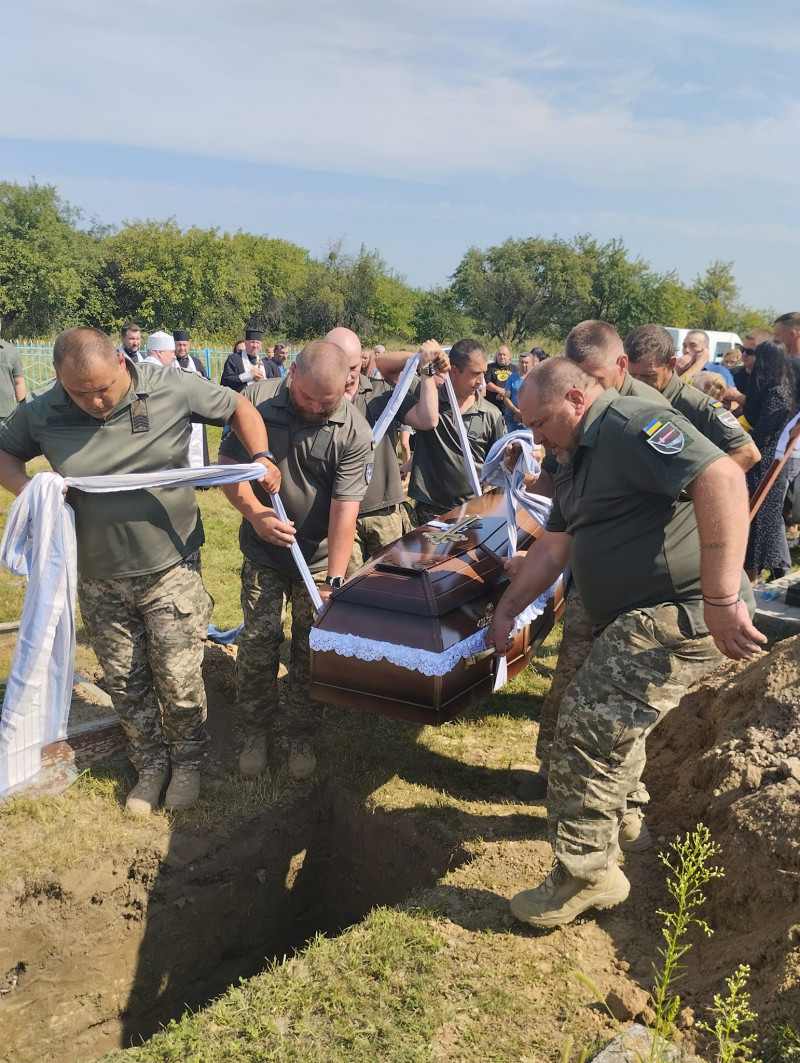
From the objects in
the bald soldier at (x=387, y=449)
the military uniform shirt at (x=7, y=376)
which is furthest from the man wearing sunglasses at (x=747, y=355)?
the military uniform shirt at (x=7, y=376)

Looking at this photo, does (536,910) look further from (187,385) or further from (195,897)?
(187,385)

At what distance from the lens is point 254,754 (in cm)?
363

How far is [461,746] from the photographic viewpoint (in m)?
3.96

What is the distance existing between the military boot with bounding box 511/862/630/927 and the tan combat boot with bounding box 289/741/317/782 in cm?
136

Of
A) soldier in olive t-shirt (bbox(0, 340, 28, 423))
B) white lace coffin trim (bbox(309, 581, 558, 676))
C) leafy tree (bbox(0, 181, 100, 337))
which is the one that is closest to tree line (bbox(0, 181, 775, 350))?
leafy tree (bbox(0, 181, 100, 337))

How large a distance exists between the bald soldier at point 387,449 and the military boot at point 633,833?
1884 millimetres

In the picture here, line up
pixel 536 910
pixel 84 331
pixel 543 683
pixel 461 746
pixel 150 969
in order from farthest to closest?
pixel 543 683 → pixel 461 746 → pixel 150 969 → pixel 84 331 → pixel 536 910

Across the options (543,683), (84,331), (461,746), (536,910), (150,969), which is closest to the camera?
(536,910)

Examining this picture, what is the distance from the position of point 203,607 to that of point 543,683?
87.5 inches

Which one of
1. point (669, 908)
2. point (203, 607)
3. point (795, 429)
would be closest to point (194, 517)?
point (203, 607)

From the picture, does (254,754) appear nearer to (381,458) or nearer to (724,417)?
(381,458)

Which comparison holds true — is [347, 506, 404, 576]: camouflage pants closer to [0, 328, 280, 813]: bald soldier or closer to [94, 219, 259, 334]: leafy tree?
[0, 328, 280, 813]: bald soldier

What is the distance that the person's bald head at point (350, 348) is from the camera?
13.8ft

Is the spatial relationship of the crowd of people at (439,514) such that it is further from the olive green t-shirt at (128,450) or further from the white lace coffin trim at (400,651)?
the white lace coffin trim at (400,651)
